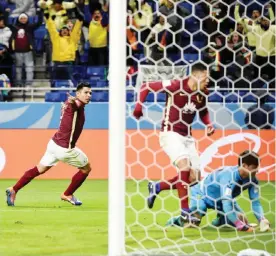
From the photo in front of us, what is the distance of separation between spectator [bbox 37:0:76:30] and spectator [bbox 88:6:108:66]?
269mm

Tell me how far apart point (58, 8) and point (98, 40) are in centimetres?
64

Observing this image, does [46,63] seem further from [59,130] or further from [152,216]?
[152,216]

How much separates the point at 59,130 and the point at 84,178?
319 mm

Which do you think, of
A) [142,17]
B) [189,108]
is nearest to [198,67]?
[189,108]

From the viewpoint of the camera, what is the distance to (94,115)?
5.29 meters

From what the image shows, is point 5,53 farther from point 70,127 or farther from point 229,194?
point 229,194

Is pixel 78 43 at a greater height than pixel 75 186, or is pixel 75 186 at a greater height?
pixel 78 43

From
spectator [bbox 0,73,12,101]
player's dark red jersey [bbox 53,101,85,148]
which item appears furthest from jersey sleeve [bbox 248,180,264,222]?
spectator [bbox 0,73,12,101]

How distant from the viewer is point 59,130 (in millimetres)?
4809

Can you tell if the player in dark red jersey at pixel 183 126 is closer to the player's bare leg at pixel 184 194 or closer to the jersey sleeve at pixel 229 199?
the player's bare leg at pixel 184 194

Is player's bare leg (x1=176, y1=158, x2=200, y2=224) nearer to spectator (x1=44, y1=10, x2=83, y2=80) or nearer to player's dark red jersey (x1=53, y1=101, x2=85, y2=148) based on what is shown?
player's dark red jersey (x1=53, y1=101, x2=85, y2=148)

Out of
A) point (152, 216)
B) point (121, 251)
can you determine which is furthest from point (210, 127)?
point (121, 251)

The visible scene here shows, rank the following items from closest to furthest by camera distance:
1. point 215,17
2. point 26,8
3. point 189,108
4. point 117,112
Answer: point 117,112 < point 189,108 < point 215,17 < point 26,8

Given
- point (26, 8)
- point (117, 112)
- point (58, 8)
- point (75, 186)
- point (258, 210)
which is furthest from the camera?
point (26, 8)
